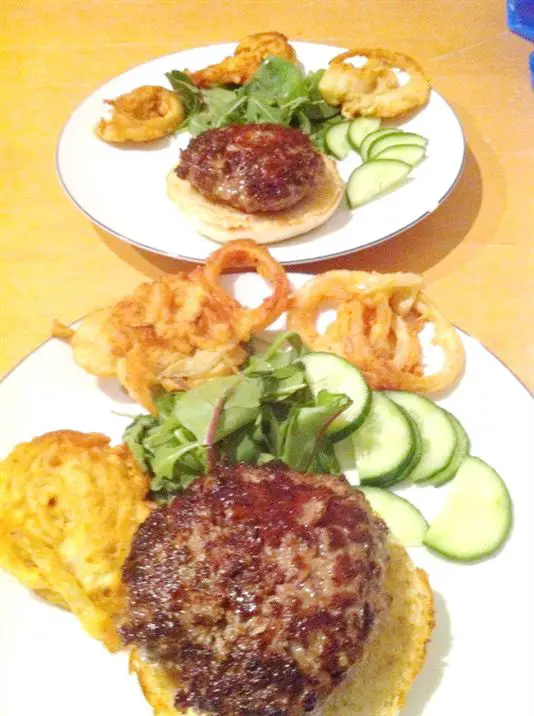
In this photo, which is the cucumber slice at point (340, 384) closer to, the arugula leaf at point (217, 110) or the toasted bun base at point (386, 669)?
the toasted bun base at point (386, 669)

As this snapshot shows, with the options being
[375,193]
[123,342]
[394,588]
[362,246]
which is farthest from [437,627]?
[375,193]

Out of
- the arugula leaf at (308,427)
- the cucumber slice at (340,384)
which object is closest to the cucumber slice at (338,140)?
the cucumber slice at (340,384)

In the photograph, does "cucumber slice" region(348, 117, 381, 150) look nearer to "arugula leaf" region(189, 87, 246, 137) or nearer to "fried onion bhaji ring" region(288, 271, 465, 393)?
"arugula leaf" region(189, 87, 246, 137)

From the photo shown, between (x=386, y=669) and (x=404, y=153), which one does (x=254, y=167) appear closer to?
(x=404, y=153)

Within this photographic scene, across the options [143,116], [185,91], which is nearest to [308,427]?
[143,116]

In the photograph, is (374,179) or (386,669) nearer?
(386,669)

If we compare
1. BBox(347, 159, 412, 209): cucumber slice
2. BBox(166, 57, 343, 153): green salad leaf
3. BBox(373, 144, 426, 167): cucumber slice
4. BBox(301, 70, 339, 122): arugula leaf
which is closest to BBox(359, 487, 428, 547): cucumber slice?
BBox(347, 159, 412, 209): cucumber slice
